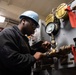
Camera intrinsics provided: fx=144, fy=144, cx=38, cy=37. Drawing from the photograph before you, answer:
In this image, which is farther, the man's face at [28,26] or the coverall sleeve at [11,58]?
the man's face at [28,26]

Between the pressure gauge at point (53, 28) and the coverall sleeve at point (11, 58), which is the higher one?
the pressure gauge at point (53, 28)

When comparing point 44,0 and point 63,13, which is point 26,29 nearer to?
point 63,13

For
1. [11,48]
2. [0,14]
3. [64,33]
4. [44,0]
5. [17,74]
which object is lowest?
[17,74]

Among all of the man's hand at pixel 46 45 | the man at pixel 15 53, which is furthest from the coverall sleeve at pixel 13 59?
the man's hand at pixel 46 45

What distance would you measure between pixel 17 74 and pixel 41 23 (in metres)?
0.64

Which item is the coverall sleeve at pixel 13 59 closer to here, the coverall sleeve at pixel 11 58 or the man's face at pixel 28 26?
the coverall sleeve at pixel 11 58

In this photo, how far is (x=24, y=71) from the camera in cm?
124

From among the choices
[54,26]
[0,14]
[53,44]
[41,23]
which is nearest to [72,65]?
[53,44]

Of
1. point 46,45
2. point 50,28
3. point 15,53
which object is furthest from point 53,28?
point 15,53

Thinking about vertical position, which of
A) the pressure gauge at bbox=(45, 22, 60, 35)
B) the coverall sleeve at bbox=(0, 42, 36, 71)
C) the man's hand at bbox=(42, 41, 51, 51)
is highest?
the pressure gauge at bbox=(45, 22, 60, 35)

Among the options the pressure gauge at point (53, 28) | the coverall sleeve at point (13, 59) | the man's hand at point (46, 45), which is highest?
the pressure gauge at point (53, 28)

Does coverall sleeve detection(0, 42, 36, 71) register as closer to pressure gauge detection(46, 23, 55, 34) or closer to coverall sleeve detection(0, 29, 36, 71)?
coverall sleeve detection(0, 29, 36, 71)

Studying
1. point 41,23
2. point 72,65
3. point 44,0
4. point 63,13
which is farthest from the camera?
point 44,0

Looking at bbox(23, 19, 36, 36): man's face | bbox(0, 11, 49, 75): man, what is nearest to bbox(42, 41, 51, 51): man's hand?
bbox(0, 11, 49, 75): man
